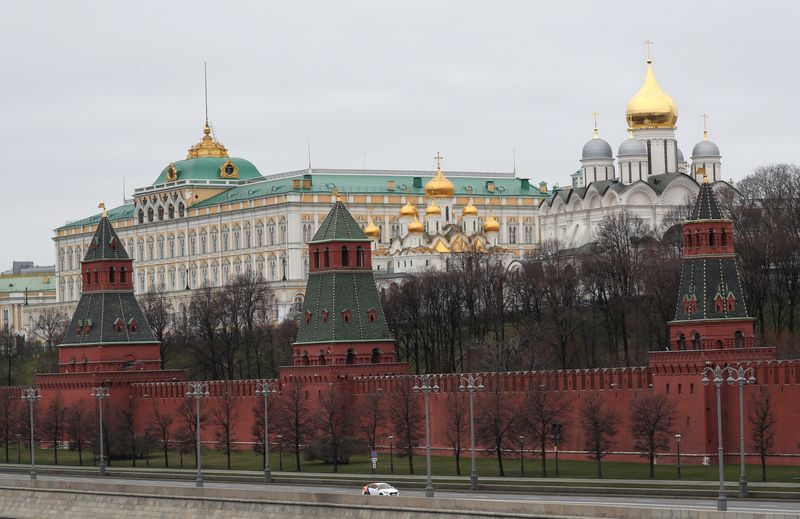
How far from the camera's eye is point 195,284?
179 metres

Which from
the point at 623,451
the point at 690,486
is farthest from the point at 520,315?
the point at 690,486

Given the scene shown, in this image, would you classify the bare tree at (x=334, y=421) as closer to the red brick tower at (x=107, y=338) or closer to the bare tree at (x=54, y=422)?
the bare tree at (x=54, y=422)

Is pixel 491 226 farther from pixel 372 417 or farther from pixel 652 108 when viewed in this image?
pixel 372 417

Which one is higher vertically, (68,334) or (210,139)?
(210,139)

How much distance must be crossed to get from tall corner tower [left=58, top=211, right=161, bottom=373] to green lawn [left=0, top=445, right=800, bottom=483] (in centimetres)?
528

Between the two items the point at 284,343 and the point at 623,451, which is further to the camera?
the point at 284,343

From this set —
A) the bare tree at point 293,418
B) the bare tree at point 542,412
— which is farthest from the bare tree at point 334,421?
the bare tree at point 542,412

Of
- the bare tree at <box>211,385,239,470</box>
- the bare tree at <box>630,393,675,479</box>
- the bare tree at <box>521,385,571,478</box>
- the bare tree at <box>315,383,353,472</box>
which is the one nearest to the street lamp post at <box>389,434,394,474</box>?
the bare tree at <box>315,383,353,472</box>

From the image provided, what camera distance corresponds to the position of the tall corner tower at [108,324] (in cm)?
10750

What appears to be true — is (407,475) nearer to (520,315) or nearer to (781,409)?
(781,409)

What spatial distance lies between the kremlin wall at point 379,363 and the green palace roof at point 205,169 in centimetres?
7299

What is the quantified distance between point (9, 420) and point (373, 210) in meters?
71.8

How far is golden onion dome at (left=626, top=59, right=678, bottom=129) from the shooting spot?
141625 mm

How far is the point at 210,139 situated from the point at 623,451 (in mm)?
107223
